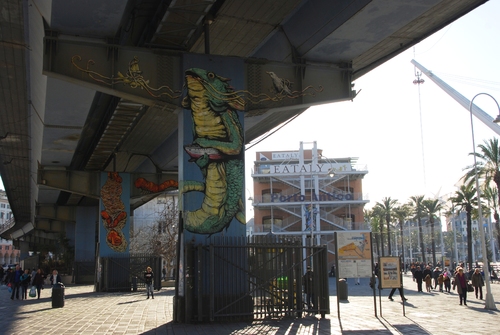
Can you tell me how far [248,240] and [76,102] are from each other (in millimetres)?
9997

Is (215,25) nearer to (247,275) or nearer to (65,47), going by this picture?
(65,47)

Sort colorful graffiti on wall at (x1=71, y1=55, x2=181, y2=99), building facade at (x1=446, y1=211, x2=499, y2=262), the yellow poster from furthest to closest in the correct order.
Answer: building facade at (x1=446, y1=211, x2=499, y2=262), the yellow poster, colorful graffiti on wall at (x1=71, y1=55, x2=181, y2=99)

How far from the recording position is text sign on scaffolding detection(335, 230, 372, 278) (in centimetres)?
1706

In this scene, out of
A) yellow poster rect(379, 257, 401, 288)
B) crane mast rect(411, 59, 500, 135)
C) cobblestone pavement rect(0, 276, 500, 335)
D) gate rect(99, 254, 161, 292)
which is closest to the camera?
cobblestone pavement rect(0, 276, 500, 335)

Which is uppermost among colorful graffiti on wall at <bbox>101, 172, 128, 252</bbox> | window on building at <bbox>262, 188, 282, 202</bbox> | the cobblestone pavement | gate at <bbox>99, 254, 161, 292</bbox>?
window on building at <bbox>262, 188, 282, 202</bbox>

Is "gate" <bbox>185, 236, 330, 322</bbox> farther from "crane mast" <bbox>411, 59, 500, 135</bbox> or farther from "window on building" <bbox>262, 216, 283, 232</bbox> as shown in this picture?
"crane mast" <bbox>411, 59, 500, 135</bbox>

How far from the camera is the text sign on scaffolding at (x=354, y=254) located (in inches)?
672

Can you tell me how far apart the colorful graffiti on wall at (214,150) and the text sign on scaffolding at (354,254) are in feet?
11.5

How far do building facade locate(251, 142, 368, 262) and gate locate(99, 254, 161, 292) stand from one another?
44365 millimetres

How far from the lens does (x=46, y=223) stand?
65062mm

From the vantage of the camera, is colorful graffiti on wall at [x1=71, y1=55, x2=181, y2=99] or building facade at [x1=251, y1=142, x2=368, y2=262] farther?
building facade at [x1=251, y1=142, x2=368, y2=262]

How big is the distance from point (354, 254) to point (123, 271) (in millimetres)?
18996

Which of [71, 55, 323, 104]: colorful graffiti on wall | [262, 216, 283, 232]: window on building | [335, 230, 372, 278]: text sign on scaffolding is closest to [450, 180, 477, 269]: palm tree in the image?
[262, 216, 283, 232]: window on building

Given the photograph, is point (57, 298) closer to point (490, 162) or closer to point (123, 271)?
point (123, 271)
